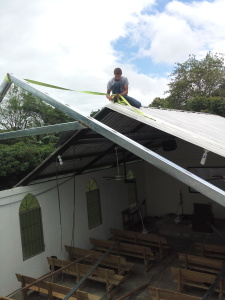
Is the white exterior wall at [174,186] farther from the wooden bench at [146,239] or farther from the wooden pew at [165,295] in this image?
the wooden pew at [165,295]

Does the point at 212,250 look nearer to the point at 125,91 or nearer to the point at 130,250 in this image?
the point at 130,250

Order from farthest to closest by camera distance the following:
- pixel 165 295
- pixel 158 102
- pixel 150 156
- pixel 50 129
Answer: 1. pixel 158 102
2. pixel 165 295
3. pixel 50 129
4. pixel 150 156

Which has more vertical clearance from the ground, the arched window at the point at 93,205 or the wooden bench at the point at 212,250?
the arched window at the point at 93,205

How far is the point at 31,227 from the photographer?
23.2 feet

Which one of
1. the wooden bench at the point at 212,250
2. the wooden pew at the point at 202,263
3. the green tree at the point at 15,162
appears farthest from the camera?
the green tree at the point at 15,162

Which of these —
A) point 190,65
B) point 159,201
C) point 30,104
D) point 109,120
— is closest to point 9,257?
point 109,120

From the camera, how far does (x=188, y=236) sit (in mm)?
10102

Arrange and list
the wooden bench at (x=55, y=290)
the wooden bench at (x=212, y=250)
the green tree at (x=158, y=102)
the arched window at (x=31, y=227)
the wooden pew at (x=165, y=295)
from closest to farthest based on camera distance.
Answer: the wooden pew at (x=165, y=295), the wooden bench at (x=55, y=290), the arched window at (x=31, y=227), the wooden bench at (x=212, y=250), the green tree at (x=158, y=102)

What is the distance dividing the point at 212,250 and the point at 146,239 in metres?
1.86

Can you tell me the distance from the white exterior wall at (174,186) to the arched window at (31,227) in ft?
20.9

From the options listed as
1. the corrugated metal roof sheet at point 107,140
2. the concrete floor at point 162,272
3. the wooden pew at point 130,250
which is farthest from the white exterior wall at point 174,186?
the wooden pew at point 130,250

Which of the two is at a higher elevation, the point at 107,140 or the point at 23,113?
the point at 23,113

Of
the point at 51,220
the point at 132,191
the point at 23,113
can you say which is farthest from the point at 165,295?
the point at 23,113

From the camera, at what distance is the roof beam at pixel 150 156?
104 inches
